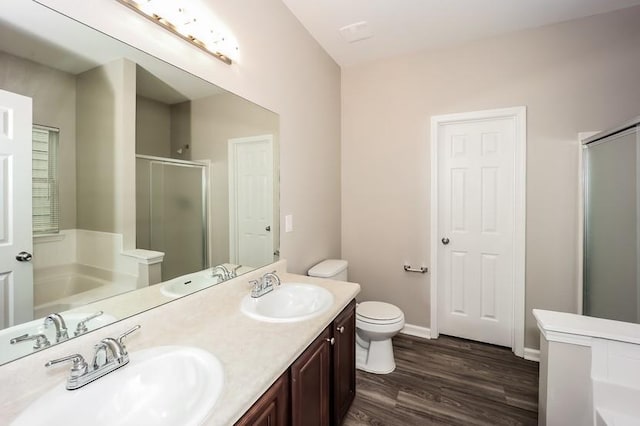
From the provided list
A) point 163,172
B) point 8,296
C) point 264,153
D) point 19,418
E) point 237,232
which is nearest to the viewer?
point 19,418

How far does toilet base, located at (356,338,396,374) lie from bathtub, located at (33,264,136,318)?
71.6 inches

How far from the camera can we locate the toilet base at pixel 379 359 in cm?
215

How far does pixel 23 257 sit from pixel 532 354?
126 inches

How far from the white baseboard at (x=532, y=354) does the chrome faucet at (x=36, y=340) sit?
9.98 feet

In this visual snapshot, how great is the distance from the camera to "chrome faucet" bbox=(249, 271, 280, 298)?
149 centimetres

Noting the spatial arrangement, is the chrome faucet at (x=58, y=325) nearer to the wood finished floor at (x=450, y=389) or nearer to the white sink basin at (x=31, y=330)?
the white sink basin at (x=31, y=330)

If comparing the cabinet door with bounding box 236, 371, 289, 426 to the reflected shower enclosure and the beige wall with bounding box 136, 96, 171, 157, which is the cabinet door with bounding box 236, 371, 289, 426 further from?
the beige wall with bounding box 136, 96, 171, 157

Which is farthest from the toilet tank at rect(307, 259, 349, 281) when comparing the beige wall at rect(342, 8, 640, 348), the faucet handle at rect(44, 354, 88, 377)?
the faucet handle at rect(44, 354, 88, 377)

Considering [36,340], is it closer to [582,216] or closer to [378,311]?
[378,311]

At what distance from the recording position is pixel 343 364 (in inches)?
61.8

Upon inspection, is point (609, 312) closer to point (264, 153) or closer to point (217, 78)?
point (264, 153)

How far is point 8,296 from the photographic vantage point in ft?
2.49

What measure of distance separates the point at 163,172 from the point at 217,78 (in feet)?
1.90

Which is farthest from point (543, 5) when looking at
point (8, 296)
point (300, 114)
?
point (8, 296)
